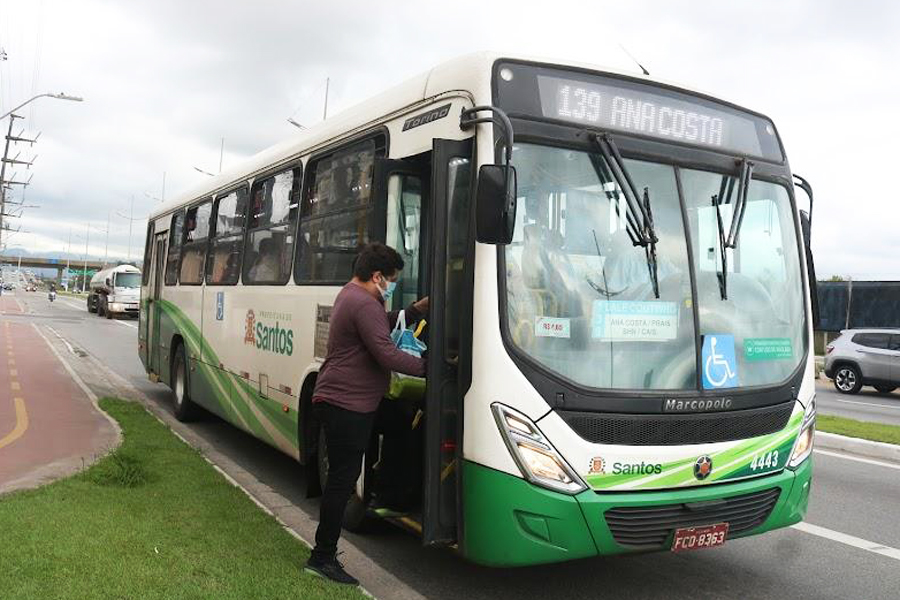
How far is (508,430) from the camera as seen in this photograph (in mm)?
4051

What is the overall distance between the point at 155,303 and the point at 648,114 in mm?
9242

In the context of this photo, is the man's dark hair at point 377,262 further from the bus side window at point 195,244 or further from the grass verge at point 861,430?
the grass verge at point 861,430

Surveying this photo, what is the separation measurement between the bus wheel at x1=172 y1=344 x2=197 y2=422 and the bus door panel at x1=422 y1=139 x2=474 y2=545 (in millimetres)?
6766

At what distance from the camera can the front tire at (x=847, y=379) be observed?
19625 mm

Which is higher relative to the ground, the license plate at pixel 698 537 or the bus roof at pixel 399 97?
the bus roof at pixel 399 97

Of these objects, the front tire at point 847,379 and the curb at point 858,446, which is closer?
the curb at point 858,446

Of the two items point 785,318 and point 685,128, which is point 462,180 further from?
point 785,318

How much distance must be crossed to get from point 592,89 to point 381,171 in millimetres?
1309

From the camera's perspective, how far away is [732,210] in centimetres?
480

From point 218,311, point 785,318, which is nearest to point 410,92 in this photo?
point 785,318

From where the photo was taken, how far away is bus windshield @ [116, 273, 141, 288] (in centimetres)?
4112

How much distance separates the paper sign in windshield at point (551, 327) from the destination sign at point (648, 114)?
1127mm

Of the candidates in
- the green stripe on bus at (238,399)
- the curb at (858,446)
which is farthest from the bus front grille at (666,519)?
the curb at (858,446)

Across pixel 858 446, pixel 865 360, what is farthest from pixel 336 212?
pixel 865 360
